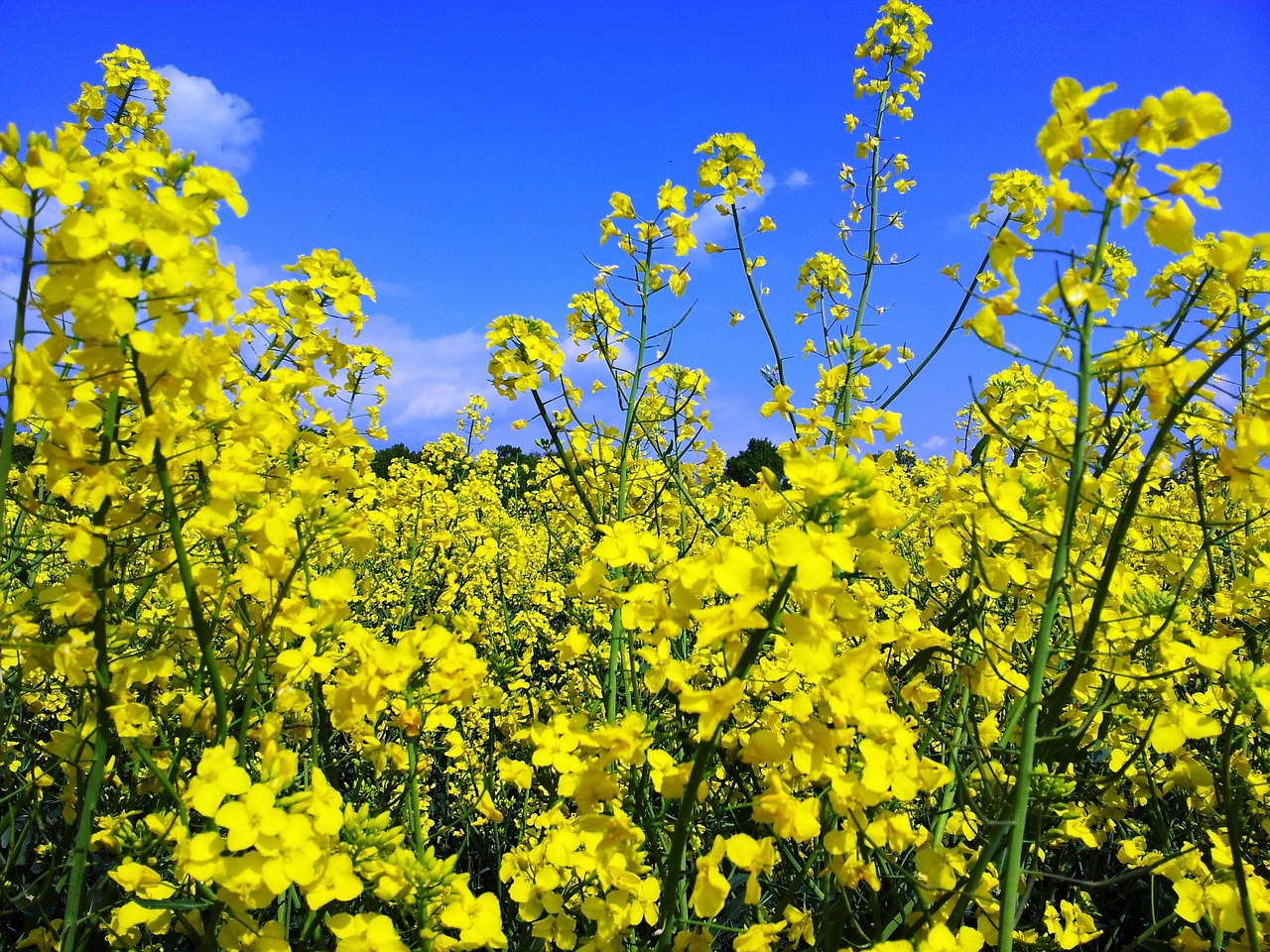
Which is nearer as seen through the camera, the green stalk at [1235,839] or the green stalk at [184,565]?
the green stalk at [184,565]

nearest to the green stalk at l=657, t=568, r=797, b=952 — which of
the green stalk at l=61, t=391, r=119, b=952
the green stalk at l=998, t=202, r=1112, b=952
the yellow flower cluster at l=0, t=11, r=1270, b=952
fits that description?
the yellow flower cluster at l=0, t=11, r=1270, b=952

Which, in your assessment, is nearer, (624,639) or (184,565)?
(184,565)

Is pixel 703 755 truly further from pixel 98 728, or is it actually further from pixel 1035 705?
pixel 98 728

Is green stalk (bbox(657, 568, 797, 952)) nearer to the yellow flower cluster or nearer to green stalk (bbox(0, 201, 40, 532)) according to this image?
the yellow flower cluster

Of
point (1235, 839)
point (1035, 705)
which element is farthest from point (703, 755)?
point (1235, 839)

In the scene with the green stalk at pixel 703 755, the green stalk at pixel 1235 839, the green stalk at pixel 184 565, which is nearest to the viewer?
the green stalk at pixel 703 755

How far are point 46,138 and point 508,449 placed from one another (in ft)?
92.6

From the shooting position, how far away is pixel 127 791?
2.32m

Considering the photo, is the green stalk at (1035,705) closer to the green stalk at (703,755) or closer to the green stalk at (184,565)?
the green stalk at (703,755)

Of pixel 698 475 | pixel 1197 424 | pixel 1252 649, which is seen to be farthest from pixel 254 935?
pixel 698 475

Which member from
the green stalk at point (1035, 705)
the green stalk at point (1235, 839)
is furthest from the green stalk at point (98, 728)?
the green stalk at point (1235, 839)

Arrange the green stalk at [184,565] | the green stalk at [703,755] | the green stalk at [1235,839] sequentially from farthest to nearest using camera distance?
the green stalk at [1235,839]
the green stalk at [184,565]
the green stalk at [703,755]

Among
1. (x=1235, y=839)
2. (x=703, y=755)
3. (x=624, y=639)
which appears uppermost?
(x=624, y=639)

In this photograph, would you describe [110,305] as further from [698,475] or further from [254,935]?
[698,475]
